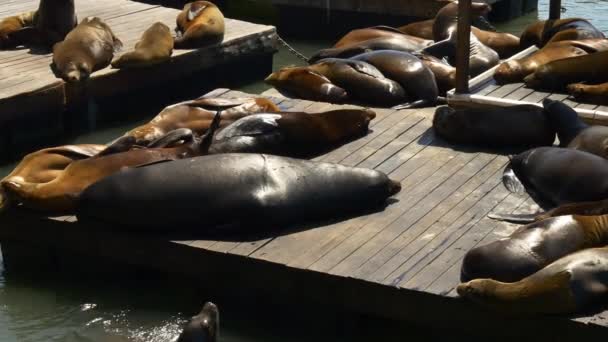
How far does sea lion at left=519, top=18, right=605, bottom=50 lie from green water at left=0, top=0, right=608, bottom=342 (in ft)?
14.2

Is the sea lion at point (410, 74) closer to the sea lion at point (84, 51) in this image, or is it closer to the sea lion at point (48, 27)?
the sea lion at point (84, 51)

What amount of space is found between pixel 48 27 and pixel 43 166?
13.5 feet

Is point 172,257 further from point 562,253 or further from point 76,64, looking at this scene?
point 76,64

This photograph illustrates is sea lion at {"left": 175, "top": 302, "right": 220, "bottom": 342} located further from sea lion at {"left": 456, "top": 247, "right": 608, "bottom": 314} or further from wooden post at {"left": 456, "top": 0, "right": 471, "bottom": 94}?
wooden post at {"left": 456, "top": 0, "right": 471, "bottom": 94}

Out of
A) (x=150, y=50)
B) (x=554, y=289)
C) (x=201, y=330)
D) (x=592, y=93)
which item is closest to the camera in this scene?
(x=201, y=330)

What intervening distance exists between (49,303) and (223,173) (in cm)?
120

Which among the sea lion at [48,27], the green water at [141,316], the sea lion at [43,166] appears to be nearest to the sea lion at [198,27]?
the sea lion at [48,27]

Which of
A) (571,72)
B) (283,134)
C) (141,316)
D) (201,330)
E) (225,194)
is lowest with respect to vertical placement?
(141,316)

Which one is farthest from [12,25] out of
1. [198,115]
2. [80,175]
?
[80,175]

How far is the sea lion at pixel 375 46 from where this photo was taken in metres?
9.99

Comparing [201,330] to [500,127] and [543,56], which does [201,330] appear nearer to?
[500,127]

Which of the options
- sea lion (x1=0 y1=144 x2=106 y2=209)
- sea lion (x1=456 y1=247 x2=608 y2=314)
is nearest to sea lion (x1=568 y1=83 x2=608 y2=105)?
sea lion (x1=456 y1=247 x2=608 y2=314)

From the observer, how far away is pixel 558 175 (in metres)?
6.50

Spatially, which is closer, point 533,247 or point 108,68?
point 533,247
